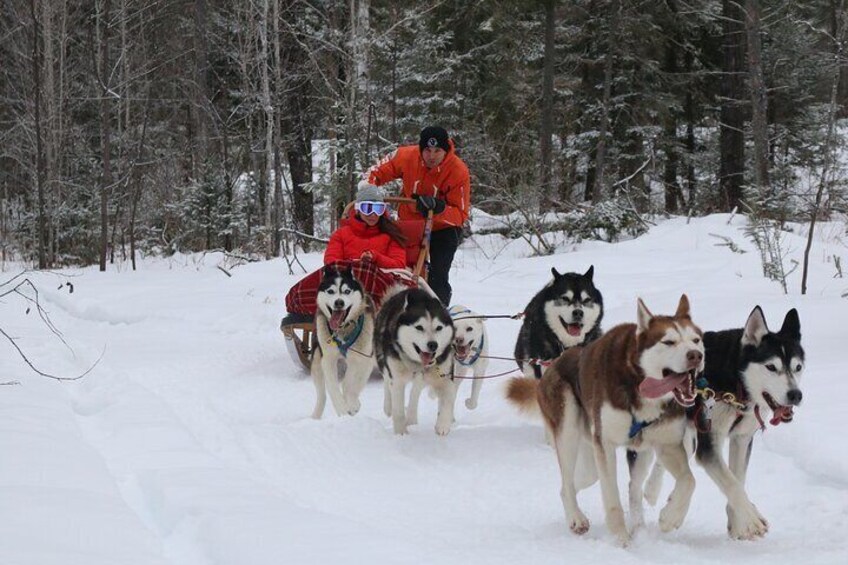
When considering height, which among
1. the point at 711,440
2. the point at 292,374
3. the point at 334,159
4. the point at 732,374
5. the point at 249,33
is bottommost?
the point at 292,374

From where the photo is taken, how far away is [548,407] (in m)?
3.62

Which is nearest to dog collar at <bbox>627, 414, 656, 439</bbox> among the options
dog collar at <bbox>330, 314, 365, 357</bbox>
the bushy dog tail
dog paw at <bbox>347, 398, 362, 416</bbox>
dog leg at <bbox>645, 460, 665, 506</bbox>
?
dog leg at <bbox>645, 460, 665, 506</bbox>

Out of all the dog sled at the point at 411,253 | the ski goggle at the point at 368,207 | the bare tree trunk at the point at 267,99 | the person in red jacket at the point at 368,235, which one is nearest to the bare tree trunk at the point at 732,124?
the bare tree trunk at the point at 267,99

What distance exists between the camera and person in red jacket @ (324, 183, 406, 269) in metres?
6.25

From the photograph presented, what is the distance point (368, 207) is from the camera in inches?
→ 244

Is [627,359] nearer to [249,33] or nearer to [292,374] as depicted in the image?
[292,374]

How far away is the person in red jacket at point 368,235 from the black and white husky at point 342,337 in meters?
0.62

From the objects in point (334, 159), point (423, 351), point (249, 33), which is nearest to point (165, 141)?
point (249, 33)

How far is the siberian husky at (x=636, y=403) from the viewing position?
2.97 meters

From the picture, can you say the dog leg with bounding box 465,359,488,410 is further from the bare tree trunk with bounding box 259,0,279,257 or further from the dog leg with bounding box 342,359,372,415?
the bare tree trunk with bounding box 259,0,279,257

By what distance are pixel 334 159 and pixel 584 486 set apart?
12.2 m

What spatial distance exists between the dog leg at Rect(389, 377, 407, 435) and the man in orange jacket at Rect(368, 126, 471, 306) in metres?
1.75

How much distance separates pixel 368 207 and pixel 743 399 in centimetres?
357

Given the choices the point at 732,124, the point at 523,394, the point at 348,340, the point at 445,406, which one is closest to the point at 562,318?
the point at 523,394
